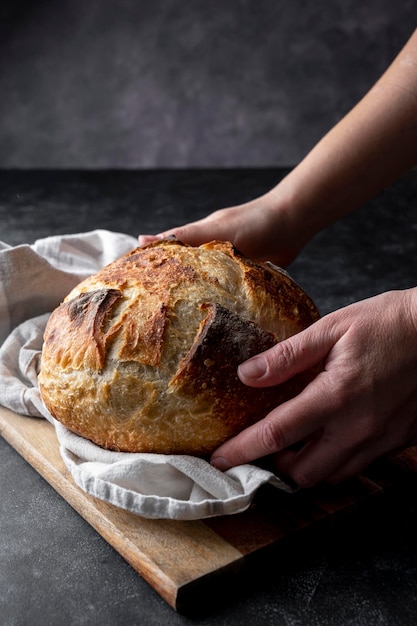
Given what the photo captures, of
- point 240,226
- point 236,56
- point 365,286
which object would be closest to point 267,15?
point 236,56

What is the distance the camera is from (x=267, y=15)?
4078mm

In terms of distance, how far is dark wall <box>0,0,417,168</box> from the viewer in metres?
4.04

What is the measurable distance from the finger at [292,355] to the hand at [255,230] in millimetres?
512

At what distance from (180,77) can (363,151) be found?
8.77 feet

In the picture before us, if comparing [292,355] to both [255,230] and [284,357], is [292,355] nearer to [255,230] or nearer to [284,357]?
[284,357]

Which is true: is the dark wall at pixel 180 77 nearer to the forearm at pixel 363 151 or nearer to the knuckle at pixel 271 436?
the forearm at pixel 363 151

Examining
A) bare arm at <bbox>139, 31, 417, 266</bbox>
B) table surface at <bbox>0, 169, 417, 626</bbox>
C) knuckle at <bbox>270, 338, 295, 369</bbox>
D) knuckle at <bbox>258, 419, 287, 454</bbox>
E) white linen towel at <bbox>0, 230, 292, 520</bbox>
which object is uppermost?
bare arm at <bbox>139, 31, 417, 266</bbox>

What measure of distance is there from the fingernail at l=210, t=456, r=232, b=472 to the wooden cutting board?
0.23 ft

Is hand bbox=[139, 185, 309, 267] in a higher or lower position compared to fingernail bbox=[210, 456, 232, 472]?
higher

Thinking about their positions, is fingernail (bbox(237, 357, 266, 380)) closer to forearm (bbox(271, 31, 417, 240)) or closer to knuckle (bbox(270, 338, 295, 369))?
knuckle (bbox(270, 338, 295, 369))

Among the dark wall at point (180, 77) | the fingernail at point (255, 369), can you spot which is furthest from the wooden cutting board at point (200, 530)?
the dark wall at point (180, 77)

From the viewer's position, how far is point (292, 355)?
1160mm

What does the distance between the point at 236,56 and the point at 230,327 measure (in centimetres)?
327

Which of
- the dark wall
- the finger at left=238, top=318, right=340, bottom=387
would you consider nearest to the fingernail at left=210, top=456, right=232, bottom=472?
the finger at left=238, top=318, right=340, bottom=387
